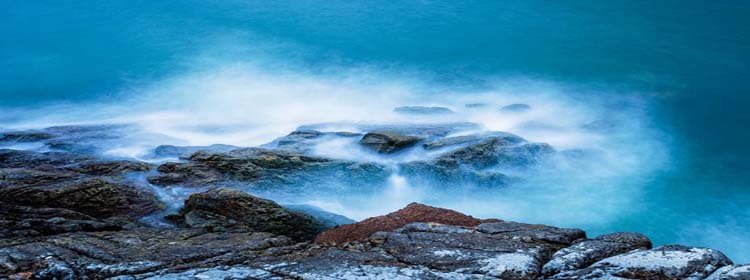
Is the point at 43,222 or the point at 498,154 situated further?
the point at 498,154

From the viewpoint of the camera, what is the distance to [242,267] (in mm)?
4883

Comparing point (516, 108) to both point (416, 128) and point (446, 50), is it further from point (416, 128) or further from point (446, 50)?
point (446, 50)

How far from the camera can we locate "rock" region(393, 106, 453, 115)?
1300 centimetres

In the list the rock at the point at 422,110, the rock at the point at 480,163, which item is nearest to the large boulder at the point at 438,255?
the rock at the point at 480,163

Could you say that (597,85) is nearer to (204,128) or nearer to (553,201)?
(553,201)

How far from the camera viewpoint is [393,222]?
21.6 ft

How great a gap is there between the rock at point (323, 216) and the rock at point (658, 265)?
11.3 ft

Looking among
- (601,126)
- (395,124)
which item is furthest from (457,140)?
(601,126)

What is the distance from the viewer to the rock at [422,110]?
42.7 feet

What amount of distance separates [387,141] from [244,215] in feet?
12.5

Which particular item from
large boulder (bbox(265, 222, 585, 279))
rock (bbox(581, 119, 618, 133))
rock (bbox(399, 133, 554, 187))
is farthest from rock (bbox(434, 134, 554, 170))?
large boulder (bbox(265, 222, 585, 279))

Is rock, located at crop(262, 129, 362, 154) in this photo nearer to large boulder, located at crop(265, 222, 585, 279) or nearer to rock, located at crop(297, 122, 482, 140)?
rock, located at crop(297, 122, 482, 140)

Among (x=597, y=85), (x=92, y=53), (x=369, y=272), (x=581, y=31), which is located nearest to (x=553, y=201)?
(x=369, y=272)

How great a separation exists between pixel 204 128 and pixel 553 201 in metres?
6.25
